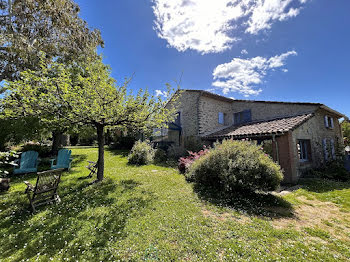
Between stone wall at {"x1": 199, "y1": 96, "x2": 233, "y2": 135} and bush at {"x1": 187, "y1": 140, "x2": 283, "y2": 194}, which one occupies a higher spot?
stone wall at {"x1": 199, "y1": 96, "x2": 233, "y2": 135}

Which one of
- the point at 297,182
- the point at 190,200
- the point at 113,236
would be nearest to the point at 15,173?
the point at 113,236

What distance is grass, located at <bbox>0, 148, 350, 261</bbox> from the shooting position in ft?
9.06

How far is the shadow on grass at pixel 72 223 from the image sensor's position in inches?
110

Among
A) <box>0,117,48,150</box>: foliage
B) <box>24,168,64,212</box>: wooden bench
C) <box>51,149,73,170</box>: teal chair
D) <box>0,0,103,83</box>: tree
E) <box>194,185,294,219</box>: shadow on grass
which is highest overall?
<box>0,0,103,83</box>: tree

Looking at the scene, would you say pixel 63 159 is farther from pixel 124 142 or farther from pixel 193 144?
pixel 124 142

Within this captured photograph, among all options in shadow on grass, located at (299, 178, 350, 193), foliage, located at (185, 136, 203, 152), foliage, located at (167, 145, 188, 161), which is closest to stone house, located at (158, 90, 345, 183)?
foliage, located at (185, 136, 203, 152)

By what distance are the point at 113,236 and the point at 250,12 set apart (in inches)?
464

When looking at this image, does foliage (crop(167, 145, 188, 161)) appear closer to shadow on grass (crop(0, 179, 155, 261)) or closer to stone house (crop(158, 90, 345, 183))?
stone house (crop(158, 90, 345, 183))

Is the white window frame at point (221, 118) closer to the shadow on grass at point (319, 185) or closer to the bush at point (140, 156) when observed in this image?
the bush at point (140, 156)

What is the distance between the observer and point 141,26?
396 inches

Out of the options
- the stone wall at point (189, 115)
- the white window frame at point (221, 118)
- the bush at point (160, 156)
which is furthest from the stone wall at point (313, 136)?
the bush at point (160, 156)

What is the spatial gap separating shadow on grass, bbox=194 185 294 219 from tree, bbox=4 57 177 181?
3.87 metres

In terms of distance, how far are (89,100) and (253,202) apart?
707cm

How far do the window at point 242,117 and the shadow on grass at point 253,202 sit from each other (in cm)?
977
